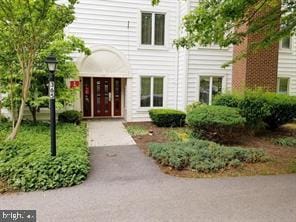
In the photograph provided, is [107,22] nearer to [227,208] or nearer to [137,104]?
[137,104]

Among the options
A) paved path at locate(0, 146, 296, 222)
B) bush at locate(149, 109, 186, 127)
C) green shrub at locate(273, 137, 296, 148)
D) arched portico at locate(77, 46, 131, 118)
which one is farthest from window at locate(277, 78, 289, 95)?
paved path at locate(0, 146, 296, 222)

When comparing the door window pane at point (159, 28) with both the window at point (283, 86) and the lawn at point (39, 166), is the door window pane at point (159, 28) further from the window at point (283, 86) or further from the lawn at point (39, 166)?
the lawn at point (39, 166)

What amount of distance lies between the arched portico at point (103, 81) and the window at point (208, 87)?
386cm

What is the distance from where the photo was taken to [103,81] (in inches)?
563

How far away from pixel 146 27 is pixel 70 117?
5932 millimetres

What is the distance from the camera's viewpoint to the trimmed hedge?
33.4 feet

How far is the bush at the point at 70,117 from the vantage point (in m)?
12.0

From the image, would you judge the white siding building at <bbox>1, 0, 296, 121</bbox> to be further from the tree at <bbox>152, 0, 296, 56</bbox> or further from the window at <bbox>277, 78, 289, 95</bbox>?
the tree at <bbox>152, 0, 296, 56</bbox>

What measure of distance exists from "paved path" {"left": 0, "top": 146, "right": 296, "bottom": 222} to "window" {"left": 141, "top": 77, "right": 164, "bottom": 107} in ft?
24.9

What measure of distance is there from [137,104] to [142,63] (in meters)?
2.13

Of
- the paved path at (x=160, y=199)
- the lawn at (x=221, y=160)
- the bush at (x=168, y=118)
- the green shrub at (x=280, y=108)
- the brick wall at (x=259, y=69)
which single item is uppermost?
the brick wall at (x=259, y=69)

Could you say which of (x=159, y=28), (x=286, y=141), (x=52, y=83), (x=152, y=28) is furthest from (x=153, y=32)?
(x=52, y=83)

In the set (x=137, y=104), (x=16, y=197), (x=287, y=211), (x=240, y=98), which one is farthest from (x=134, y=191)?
(x=137, y=104)

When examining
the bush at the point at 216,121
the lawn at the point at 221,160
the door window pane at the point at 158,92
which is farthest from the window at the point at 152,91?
the lawn at the point at 221,160
